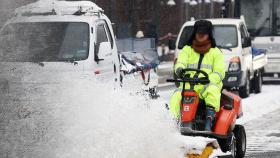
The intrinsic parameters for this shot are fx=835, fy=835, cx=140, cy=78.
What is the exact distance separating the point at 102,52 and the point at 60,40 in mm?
706

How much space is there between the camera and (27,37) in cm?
1225

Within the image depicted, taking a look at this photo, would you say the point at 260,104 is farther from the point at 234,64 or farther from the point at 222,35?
the point at 222,35

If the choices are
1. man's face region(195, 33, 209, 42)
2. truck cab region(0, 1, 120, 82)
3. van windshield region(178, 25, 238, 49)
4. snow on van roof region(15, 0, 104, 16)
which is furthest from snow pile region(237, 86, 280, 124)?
man's face region(195, 33, 209, 42)

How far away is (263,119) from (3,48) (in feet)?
17.1

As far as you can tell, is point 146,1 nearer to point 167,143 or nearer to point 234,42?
point 234,42

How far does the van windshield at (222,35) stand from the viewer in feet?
64.3

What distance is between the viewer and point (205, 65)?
9.48 metres

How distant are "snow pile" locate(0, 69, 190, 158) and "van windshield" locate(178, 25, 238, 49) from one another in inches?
405

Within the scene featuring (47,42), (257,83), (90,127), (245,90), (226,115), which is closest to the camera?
(90,127)

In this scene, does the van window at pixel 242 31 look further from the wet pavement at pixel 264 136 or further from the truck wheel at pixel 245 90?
the wet pavement at pixel 264 136

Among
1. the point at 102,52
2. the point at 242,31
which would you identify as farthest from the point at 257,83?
the point at 102,52

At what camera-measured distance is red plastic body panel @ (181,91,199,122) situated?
29.4 ft

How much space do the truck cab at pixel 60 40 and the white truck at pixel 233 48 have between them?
6349 millimetres

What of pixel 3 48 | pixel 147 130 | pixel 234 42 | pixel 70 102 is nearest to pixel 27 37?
pixel 3 48
